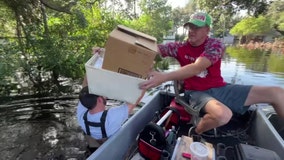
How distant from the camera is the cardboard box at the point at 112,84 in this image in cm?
163

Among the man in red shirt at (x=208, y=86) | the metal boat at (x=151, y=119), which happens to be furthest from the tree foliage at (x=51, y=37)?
the man in red shirt at (x=208, y=86)

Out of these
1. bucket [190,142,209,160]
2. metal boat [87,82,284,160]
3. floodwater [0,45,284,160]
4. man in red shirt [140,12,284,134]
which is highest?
man in red shirt [140,12,284,134]

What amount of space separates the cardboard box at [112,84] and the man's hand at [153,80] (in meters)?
0.04

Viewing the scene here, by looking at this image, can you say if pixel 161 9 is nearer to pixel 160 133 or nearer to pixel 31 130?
pixel 31 130

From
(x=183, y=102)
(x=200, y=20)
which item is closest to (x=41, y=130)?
(x=183, y=102)

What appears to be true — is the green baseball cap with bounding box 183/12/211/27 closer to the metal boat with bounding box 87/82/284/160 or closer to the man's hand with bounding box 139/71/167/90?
the man's hand with bounding box 139/71/167/90

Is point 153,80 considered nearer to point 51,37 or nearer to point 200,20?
point 200,20

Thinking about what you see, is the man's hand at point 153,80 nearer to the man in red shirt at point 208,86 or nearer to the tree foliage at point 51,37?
the man in red shirt at point 208,86

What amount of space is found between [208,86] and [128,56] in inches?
47.5

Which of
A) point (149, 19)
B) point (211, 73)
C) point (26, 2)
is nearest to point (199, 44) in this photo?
point (211, 73)

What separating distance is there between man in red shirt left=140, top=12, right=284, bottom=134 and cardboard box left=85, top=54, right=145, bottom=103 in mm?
355

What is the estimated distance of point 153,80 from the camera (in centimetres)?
179

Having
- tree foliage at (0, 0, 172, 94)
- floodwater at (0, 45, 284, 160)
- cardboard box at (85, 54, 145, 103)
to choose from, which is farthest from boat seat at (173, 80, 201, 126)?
tree foliage at (0, 0, 172, 94)

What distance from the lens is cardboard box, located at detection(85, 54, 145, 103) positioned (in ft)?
5.35
